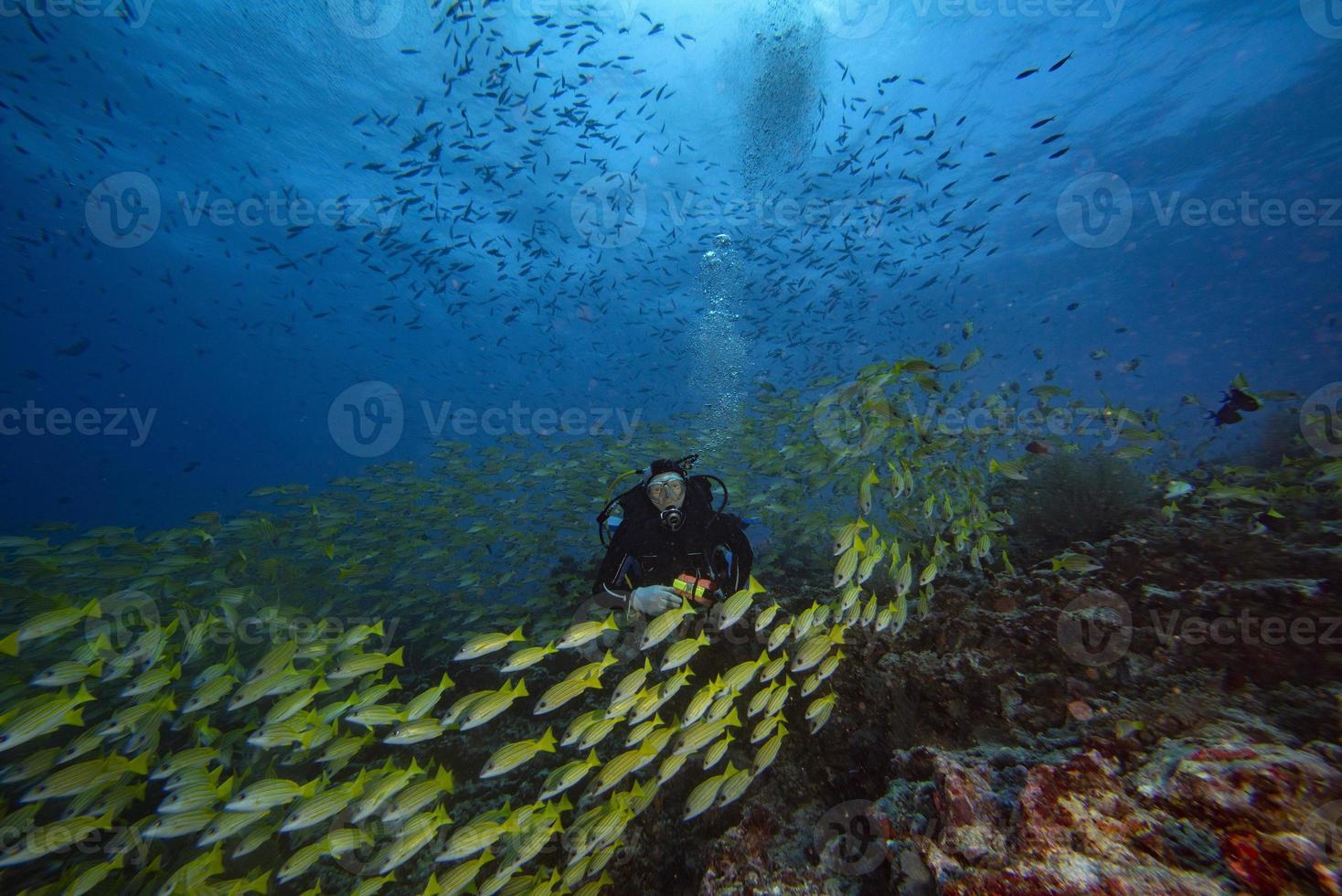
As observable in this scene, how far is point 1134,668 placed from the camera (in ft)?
11.5

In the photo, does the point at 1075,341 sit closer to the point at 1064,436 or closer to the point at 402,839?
the point at 1064,436

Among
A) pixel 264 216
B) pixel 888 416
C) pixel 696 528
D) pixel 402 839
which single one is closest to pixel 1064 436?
pixel 888 416

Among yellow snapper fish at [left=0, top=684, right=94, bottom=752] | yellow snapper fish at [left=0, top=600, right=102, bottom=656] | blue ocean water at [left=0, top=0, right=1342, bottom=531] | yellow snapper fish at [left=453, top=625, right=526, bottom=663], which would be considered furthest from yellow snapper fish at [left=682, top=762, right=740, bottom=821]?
blue ocean water at [left=0, top=0, right=1342, bottom=531]

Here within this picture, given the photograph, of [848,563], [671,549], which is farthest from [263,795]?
[848,563]

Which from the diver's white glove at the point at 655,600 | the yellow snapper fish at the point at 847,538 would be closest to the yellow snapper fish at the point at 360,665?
the diver's white glove at the point at 655,600

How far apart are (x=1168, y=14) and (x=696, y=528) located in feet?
89.5

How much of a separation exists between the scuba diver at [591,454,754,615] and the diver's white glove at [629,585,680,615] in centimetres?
52

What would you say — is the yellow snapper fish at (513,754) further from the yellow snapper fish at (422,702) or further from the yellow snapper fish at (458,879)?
the yellow snapper fish at (422,702)

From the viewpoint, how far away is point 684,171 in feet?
80.8

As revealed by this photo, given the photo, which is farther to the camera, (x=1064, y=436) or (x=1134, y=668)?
(x=1064, y=436)

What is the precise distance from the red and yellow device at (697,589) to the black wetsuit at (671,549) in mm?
592

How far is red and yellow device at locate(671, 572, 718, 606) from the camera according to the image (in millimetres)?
4441

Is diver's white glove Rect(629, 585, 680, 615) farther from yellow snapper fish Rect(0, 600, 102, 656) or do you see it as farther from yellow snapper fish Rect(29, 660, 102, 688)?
yellow snapper fish Rect(0, 600, 102, 656)

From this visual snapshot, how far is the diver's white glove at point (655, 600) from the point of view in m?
4.36
